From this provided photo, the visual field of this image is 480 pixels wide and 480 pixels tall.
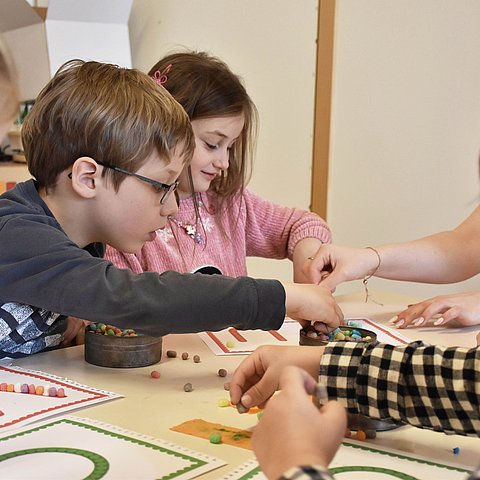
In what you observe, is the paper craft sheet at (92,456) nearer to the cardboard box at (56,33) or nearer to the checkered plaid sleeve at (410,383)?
the checkered plaid sleeve at (410,383)

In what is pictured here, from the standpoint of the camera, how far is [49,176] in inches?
53.3

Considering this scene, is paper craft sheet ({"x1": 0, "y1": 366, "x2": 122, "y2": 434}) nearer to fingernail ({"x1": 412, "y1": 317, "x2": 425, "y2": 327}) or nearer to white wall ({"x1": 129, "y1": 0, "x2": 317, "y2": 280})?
fingernail ({"x1": 412, "y1": 317, "x2": 425, "y2": 327})

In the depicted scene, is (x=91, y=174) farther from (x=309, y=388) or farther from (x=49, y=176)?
(x=309, y=388)

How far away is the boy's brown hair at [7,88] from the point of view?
97 cm

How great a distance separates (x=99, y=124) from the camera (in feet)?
4.27

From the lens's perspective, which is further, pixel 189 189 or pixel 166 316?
pixel 189 189

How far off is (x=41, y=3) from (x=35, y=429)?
8.19ft

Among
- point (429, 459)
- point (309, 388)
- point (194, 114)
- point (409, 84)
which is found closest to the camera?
point (309, 388)

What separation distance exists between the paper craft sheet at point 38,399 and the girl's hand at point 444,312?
0.69 metres

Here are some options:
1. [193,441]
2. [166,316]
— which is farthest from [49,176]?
[193,441]

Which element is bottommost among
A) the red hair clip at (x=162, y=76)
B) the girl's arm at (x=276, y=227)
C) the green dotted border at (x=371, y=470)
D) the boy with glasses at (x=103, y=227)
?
the girl's arm at (x=276, y=227)

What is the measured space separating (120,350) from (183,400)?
0.60ft

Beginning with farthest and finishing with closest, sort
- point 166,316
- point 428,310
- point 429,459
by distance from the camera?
point 428,310
point 166,316
point 429,459

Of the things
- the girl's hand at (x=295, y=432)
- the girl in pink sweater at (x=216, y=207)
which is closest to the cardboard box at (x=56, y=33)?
the girl in pink sweater at (x=216, y=207)
